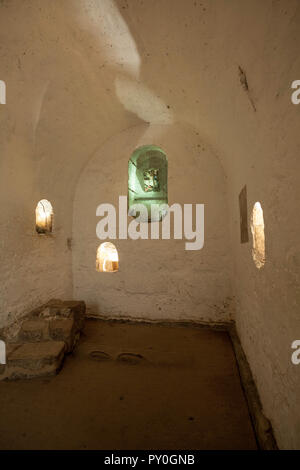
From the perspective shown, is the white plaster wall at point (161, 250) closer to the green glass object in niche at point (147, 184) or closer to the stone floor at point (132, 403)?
the green glass object in niche at point (147, 184)

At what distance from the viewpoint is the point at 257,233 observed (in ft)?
8.57

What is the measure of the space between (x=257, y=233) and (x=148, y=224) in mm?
2790

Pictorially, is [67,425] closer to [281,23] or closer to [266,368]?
[266,368]

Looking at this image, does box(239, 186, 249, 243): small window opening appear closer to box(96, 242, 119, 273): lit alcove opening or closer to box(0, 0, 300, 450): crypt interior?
box(0, 0, 300, 450): crypt interior

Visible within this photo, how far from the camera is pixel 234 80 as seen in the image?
2.50 meters

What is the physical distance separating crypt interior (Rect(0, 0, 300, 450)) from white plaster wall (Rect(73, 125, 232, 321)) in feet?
0.10

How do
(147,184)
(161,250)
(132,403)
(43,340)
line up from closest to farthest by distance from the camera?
1. (132,403)
2. (43,340)
3. (161,250)
4. (147,184)

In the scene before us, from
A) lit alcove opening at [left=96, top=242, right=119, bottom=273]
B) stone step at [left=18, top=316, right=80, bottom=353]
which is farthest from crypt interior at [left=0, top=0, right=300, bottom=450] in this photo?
lit alcove opening at [left=96, top=242, right=119, bottom=273]

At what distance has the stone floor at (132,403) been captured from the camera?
6.88ft

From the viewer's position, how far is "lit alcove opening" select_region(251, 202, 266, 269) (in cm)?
241

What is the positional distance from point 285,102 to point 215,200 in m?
3.32

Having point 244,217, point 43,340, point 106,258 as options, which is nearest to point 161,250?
point 106,258

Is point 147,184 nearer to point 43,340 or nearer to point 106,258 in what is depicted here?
point 106,258

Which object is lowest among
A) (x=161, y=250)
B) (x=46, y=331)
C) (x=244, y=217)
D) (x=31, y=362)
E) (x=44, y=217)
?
(x=31, y=362)
